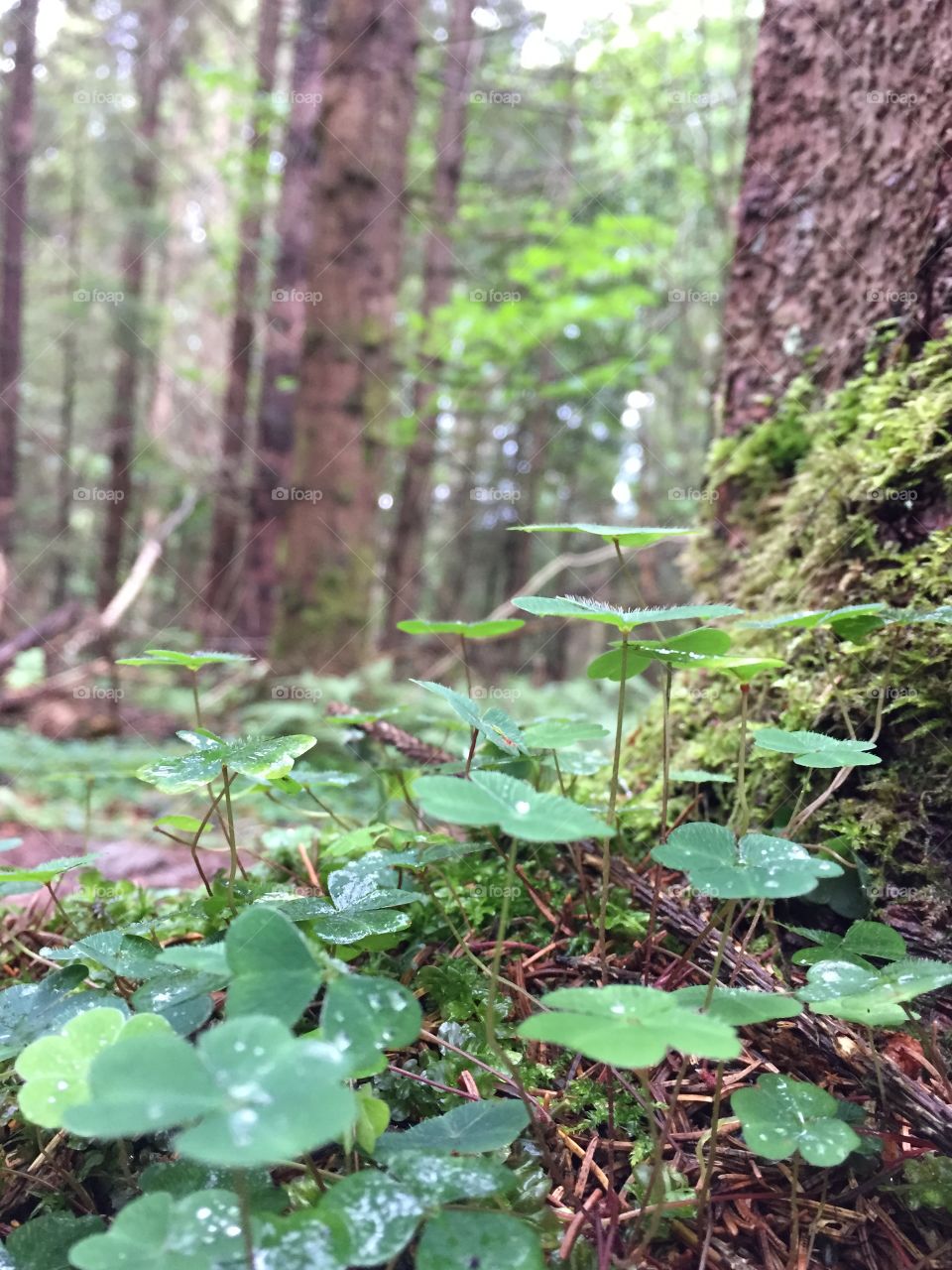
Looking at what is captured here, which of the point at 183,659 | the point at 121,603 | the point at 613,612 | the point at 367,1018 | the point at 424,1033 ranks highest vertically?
the point at 613,612

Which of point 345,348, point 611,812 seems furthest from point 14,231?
point 611,812

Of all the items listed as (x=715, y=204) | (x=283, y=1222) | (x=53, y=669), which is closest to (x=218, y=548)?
(x=53, y=669)

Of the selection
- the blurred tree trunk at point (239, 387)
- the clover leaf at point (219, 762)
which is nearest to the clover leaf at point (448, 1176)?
the clover leaf at point (219, 762)

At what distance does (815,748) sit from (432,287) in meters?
9.61

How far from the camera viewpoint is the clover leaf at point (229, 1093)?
52cm

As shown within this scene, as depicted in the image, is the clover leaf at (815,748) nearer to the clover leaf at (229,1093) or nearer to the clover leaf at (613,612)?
the clover leaf at (613,612)

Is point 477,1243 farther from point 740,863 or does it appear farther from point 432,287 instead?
point 432,287

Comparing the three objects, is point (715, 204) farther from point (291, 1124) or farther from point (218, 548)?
point (291, 1124)

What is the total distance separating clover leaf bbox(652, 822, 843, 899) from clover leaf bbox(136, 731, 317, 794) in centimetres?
51

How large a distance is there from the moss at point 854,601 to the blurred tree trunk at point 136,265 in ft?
32.9

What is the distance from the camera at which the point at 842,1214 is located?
84 cm

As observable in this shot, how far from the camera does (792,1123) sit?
2.64 ft

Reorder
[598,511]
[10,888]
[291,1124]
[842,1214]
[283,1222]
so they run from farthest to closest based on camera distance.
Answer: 1. [598,511]
2. [10,888]
3. [842,1214]
4. [283,1222]
5. [291,1124]

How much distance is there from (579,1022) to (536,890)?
0.69m
